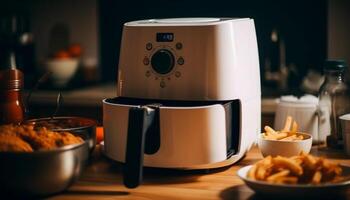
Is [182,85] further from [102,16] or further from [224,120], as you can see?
[102,16]

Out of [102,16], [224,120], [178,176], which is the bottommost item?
[178,176]

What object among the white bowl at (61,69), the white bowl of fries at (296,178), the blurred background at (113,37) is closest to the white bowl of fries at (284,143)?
the white bowl of fries at (296,178)

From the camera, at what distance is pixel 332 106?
1277 millimetres

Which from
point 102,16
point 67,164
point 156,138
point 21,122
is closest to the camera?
point 67,164

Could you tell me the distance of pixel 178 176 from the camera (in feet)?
3.40

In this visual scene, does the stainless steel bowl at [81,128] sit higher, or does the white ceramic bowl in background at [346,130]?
the stainless steel bowl at [81,128]

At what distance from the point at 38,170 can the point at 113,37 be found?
235 centimetres

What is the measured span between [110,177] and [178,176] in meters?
0.13

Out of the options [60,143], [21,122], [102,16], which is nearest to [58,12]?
[102,16]

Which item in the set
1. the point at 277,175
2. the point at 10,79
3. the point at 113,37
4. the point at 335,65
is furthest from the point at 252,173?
the point at 113,37

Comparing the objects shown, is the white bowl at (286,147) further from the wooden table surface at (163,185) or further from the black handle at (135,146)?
the black handle at (135,146)

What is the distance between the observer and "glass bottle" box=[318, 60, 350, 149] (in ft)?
4.11

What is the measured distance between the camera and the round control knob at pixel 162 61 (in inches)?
42.8

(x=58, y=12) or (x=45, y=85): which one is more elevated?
(x=58, y=12)
